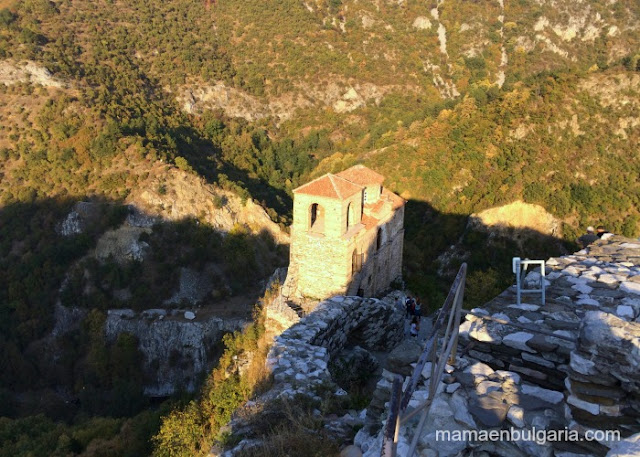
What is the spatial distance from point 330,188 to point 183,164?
674 inches

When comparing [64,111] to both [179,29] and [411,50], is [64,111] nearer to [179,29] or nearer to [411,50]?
[179,29]

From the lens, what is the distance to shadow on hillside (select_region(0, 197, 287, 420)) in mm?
22188

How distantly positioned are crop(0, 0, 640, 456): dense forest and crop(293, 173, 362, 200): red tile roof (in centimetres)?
387

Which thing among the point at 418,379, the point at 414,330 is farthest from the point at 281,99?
the point at 418,379

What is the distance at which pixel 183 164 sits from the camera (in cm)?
2767

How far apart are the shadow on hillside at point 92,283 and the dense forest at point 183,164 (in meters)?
0.10

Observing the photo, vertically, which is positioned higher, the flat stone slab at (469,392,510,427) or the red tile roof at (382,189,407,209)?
the red tile roof at (382,189,407,209)

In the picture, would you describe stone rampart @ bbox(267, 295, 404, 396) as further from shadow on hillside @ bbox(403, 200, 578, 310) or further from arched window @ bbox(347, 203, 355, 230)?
shadow on hillside @ bbox(403, 200, 578, 310)

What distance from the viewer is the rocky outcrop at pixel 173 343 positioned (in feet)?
73.5

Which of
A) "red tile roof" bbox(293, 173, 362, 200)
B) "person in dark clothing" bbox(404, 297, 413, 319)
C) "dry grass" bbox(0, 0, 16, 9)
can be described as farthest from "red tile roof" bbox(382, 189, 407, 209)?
"dry grass" bbox(0, 0, 16, 9)

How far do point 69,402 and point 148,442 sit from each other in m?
16.0

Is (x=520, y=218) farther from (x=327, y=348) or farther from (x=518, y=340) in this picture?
(x=518, y=340)

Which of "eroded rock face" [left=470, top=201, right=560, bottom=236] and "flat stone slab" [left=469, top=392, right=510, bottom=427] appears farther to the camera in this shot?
"eroded rock face" [left=470, top=201, right=560, bottom=236]

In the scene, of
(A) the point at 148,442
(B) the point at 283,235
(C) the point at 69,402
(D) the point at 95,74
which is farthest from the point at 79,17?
Result: (A) the point at 148,442
